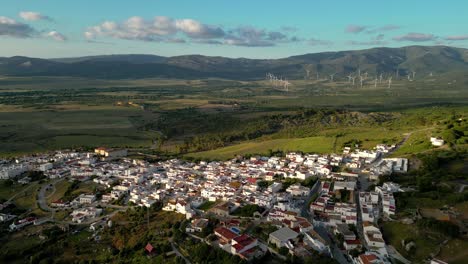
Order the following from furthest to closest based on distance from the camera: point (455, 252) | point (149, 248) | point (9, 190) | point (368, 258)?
point (9, 190), point (149, 248), point (455, 252), point (368, 258)

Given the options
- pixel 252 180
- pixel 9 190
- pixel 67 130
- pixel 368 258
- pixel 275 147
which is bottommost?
pixel 67 130

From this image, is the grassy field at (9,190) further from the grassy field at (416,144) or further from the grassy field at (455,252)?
the grassy field at (416,144)

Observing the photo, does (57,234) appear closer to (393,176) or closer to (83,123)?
(393,176)

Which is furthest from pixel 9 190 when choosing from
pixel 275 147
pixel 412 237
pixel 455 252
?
pixel 455 252

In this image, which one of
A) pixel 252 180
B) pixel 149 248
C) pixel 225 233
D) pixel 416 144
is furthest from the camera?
pixel 416 144

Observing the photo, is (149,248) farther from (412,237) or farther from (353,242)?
(412,237)

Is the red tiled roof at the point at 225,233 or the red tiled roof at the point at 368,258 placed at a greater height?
the red tiled roof at the point at 368,258

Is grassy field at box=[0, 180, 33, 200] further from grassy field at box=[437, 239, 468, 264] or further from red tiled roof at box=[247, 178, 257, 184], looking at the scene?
grassy field at box=[437, 239, 468, 264]

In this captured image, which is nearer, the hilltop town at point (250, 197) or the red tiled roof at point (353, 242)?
the red tiled roof at point (353, 242)

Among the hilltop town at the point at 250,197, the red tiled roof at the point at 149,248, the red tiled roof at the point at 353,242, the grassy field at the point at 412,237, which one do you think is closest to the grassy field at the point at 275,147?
the hilltop town at the point at 250,197
